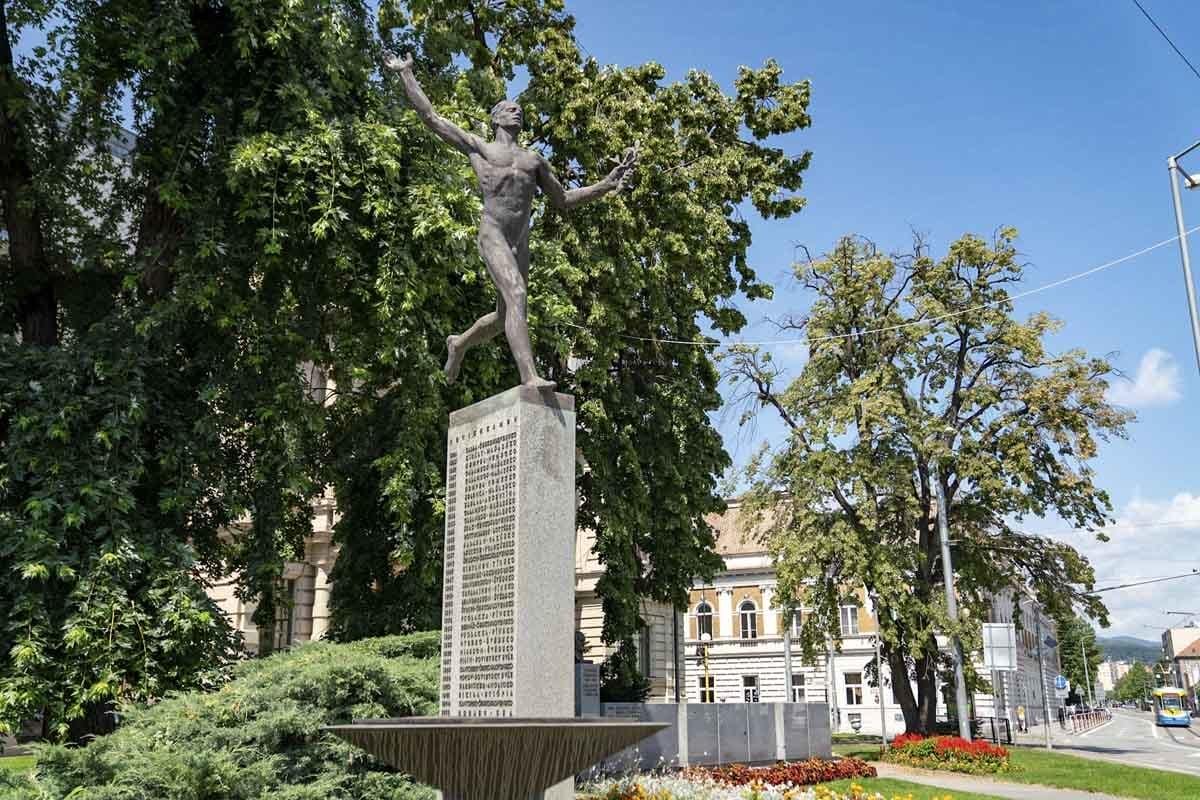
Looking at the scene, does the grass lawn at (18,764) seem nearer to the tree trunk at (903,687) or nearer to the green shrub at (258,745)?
the green shrub at (258,745)

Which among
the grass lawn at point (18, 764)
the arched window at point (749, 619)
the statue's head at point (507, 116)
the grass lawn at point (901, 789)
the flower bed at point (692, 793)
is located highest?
the statue's head at point (507, 116)

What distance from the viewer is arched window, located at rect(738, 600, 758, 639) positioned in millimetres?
69500

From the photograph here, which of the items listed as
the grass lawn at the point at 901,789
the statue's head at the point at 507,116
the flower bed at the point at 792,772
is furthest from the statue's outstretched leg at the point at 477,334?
the grass lawn at the point at 901,789

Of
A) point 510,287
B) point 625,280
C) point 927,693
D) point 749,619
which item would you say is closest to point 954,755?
point 927,693

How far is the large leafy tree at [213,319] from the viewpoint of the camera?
12820 mm

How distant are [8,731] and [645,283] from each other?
1354cm

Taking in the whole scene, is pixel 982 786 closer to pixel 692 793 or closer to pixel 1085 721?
pixel 692 793

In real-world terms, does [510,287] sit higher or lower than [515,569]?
higher

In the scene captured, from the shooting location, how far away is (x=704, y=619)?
71.4 meters

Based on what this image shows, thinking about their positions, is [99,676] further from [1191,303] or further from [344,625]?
[1191,303]

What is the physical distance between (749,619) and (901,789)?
50.1 m

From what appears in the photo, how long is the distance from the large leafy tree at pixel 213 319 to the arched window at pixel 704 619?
53.8 meters

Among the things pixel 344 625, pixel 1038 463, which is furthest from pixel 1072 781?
pixel 344 625

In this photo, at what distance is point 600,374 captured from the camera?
2025 centimetres
